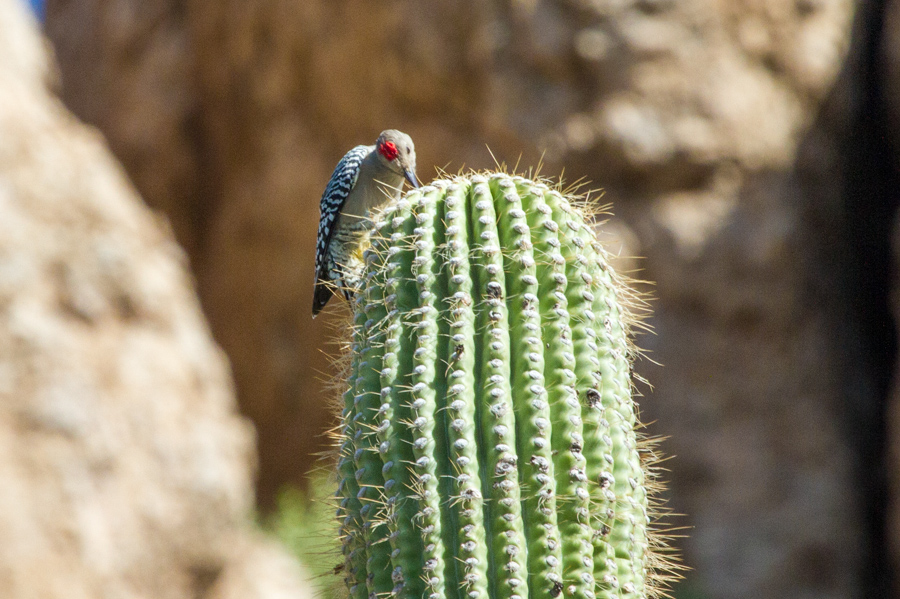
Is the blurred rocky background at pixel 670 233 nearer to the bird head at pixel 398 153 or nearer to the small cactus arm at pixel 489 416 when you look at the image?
the bird head at pixel 398 153

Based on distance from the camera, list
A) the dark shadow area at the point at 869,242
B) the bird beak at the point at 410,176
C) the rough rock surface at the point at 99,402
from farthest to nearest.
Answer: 1. the dark shadow area at the point at 869,242
2. the rough rock surface at the point at 99,402
3. the bird beak at the point at 410,176

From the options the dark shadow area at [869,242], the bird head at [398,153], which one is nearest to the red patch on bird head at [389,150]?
the bird head at [398,153]

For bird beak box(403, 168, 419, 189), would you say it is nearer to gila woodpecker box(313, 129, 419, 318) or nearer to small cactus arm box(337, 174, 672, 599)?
gila woodpecker box(313, 129, 419, 318)

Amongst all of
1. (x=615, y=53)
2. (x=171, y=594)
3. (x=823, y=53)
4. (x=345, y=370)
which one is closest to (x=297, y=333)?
(x=171, y=594)

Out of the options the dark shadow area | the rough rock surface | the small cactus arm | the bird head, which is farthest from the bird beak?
the dark shadow area

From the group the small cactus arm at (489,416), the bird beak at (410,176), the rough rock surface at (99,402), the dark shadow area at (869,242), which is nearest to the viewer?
the small cactus arm at (489,416)

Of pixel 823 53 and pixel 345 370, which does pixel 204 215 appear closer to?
pixel 823 53

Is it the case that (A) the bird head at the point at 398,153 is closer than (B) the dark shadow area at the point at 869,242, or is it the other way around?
(A) the bird head at the point at 398,153

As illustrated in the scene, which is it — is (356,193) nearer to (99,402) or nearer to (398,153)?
(398,153)

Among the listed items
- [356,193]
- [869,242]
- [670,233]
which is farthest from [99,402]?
[869,242]
